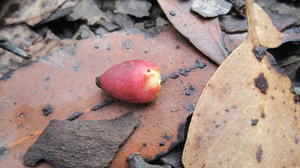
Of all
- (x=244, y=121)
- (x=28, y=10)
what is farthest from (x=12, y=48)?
(x=244, y=121)

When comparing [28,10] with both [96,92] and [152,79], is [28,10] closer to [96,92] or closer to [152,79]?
[96,92]

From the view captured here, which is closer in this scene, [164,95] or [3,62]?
[164,95]

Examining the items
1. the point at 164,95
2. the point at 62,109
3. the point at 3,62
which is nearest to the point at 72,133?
the point at 62,109

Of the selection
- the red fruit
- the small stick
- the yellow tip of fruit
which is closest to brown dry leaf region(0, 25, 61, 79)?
the small stick

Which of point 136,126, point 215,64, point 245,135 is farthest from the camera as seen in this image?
point 215,64

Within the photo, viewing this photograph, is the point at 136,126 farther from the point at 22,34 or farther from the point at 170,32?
the point at 22,34

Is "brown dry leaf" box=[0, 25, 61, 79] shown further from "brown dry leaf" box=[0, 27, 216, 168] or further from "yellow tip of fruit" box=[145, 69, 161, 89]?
"yellow tip of fruit" box=[145, 69, 161, 89]
